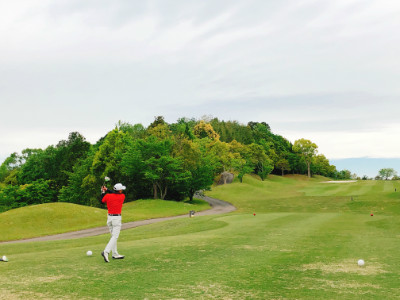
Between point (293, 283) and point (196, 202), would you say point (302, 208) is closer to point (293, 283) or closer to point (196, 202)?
point (196, 202)

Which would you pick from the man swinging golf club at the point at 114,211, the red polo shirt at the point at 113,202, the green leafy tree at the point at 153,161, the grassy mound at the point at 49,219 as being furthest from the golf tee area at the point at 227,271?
the green leafy tree at the point at 153,161

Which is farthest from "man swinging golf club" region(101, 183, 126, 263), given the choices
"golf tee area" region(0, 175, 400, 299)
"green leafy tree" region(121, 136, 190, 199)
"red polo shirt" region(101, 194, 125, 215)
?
"green leafy tree" region(121, 136, 190, 199)

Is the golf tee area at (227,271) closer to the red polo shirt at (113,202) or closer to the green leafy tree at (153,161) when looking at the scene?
the red polo shirt at (113,202)

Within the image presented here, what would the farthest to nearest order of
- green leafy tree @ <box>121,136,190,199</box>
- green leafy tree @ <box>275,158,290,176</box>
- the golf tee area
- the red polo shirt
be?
green leafy tree @ <box>275,158,290,176</box>
green leafy tree @ <box>121,136,190,199</box>
the red polo shirt
the golf tee area

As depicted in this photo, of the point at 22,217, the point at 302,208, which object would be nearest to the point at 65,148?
the point at 22,217

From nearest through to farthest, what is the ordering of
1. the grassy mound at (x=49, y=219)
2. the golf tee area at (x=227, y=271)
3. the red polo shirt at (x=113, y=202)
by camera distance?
the golf tee area at (x=227, y=271), the red polo shirt at (x=113, y=202), the grassy mound at (x=49, y=219)

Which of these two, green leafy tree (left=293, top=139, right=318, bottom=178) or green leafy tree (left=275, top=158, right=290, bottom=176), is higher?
green leafy tree (left=293, top=139, right=318, bottom=178)

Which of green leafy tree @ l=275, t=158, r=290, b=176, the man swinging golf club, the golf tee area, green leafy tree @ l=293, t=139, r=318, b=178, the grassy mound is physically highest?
green leafy tree @ l=293, t=139, r=318, b=178

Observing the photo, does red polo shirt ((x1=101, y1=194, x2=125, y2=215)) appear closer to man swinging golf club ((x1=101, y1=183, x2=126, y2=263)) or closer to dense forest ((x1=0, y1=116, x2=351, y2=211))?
man swinging golf club ((x1=101, y1=183, x2=126, y2=263))

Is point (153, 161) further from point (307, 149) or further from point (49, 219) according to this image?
point (307, 149)

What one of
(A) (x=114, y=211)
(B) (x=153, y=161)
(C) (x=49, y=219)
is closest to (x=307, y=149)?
(B) (x=153, y=161)

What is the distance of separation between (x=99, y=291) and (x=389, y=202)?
52373mm

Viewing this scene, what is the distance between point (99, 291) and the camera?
8.14 meters

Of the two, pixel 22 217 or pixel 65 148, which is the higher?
pixel 65 148
